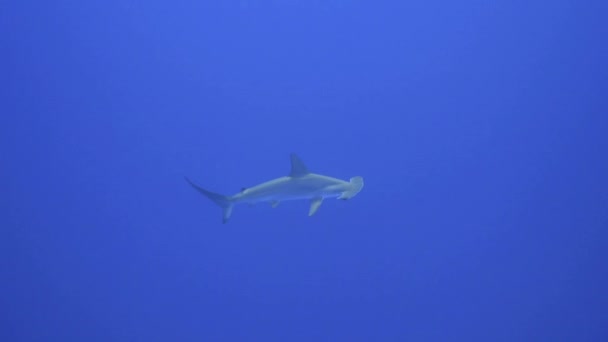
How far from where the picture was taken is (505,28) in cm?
827

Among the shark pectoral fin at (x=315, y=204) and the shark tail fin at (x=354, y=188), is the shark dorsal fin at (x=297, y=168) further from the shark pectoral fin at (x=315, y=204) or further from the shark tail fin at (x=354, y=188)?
the shark tail fin at (x=354, y=188)

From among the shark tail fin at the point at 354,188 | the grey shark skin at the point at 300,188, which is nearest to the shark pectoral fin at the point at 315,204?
the grey shark skin at the point at 300,188

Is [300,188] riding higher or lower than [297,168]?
lower

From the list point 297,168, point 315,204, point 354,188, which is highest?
point 297,168

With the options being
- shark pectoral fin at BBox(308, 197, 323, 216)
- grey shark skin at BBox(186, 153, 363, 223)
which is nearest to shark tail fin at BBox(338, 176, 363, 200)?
grey shark skin at BBox(186, 153, 363, 223)

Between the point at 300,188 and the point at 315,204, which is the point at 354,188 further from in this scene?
the point at 300,188

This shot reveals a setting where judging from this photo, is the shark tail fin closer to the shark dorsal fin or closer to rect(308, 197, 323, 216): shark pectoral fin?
rect(308, 197, 323, 216): shark pectoral fin

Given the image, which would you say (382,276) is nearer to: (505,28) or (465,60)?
(465,60)

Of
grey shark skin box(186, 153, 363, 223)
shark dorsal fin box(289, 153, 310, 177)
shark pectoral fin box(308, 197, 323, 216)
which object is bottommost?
shark pectoral fin box(308, 197, 323, 216)

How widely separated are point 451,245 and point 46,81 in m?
6.50

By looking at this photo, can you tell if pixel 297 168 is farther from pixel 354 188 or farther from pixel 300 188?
pixel 354 188

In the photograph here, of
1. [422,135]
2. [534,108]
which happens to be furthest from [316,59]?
[534,108]

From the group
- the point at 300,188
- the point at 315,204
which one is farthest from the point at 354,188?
the point at 300,188

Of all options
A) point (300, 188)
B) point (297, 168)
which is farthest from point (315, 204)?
point (297, 168)
